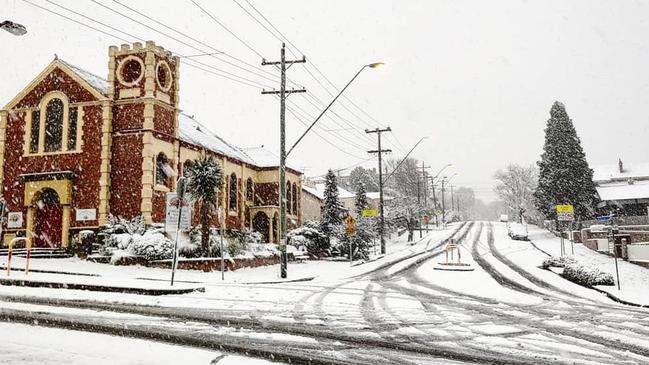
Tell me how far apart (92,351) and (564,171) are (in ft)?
152

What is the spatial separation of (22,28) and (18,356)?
9.22 m

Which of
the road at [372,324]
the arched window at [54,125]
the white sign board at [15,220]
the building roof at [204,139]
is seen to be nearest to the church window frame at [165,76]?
the building roof at [204,139]

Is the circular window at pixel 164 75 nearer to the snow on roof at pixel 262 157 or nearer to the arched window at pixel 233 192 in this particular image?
the arched window at pixel 233 192

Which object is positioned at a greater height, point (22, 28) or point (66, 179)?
point (22, 28)

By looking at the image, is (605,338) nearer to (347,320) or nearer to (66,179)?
(347,320)

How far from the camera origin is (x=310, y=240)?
33.8 meters

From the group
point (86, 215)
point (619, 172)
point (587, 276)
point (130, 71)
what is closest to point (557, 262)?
point (587, 276)

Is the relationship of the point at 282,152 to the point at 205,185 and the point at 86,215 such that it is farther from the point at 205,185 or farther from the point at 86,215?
the point at 86,215

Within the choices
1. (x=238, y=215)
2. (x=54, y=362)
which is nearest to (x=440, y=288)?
(x=54, y=362)

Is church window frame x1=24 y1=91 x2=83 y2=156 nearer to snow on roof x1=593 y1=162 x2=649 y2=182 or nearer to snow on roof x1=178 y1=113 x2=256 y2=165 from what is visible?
snow on roof x1=178 y1=113 x2=256 y2=165

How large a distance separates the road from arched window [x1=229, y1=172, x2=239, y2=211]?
71.1ft

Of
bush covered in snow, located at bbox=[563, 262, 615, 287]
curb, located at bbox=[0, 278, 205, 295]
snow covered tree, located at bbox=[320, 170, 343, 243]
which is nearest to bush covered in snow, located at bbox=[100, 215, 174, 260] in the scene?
curb, located at bbox=[0, 278, 205, 295]

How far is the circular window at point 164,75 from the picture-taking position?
26859 mm

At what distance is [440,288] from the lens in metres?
15.1
